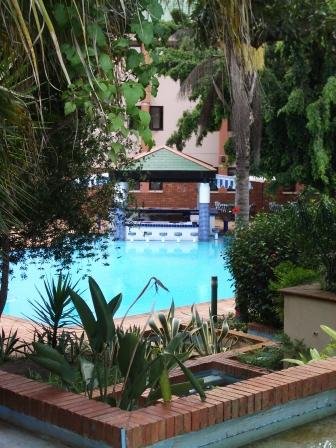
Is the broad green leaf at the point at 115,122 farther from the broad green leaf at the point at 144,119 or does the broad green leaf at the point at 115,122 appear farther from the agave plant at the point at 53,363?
the agave plant at the point at 53,363

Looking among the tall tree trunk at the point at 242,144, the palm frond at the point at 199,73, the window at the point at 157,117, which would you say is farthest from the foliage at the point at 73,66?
the window at the point at 157,117

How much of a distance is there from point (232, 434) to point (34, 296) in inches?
555

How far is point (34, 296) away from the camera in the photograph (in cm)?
1745

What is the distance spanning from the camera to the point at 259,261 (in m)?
9.17

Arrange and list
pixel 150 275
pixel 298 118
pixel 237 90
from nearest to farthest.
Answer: pixel 237 90 < pixel 150 275 < pixel 298 118

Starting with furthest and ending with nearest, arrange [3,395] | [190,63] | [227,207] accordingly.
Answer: [227,207] → [190,63] → [3,395]

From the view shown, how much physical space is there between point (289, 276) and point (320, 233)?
36.4 inches

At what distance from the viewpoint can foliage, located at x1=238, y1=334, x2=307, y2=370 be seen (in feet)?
21.3

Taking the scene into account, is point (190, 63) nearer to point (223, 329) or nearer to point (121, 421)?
point (223, 329)

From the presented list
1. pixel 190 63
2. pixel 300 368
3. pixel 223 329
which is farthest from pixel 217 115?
pixel 300 368

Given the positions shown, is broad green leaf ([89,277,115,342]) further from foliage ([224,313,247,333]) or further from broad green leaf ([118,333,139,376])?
foliage ([224,313,247,333])

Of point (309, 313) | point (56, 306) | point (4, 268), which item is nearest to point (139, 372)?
point (56, 306)

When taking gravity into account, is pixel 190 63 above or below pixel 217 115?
above

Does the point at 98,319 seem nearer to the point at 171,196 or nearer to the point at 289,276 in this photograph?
the point at 289,276
